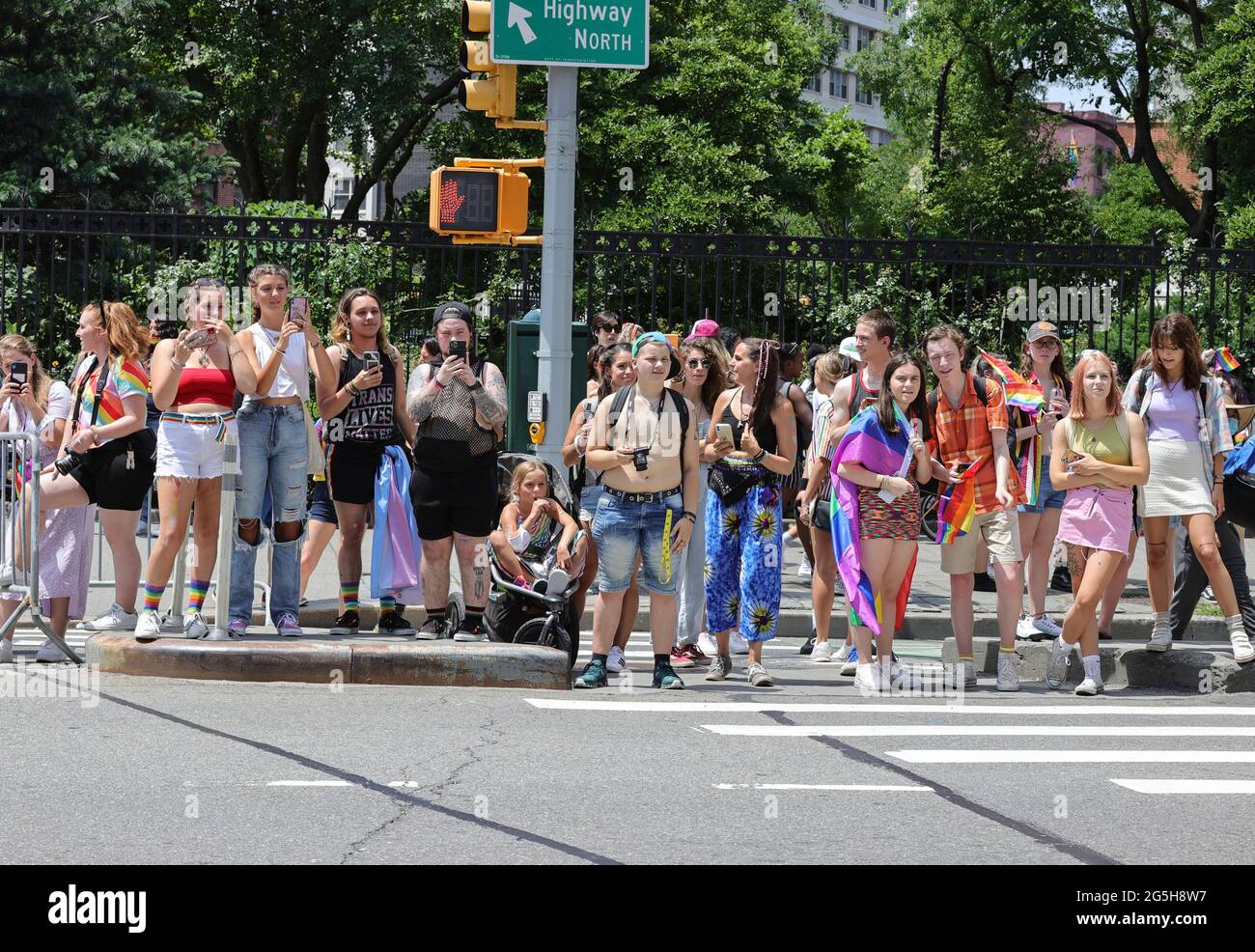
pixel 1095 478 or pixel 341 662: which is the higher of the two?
pixel 1095 478

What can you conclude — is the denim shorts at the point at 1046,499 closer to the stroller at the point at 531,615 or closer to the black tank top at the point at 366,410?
the stroller at the point at 531,615

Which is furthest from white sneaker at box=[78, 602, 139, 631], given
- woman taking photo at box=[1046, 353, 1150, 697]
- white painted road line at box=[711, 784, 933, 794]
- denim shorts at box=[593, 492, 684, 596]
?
woman taking photo at box=[1046, 353, 1150, 697]

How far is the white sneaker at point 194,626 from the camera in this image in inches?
348

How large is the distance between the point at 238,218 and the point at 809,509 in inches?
253

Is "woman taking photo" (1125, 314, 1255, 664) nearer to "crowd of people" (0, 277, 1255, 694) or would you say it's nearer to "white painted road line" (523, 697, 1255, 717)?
"crowd of people" (0, 277, 1255, 694)

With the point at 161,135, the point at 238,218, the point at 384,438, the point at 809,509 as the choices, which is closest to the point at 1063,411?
the point at 809,509

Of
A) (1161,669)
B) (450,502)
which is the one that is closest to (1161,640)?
(1161,669)

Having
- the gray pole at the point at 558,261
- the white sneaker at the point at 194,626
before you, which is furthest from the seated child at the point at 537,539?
the gray pole at the point at 558,261

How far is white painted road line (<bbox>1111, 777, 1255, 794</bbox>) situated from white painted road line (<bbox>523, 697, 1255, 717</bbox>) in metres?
1.59

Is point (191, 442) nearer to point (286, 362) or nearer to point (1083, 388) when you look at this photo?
point (286, 362)

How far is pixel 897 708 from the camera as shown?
8320 mm

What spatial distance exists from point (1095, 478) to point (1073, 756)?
2.17 meters

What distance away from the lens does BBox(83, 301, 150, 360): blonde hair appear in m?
9.09
